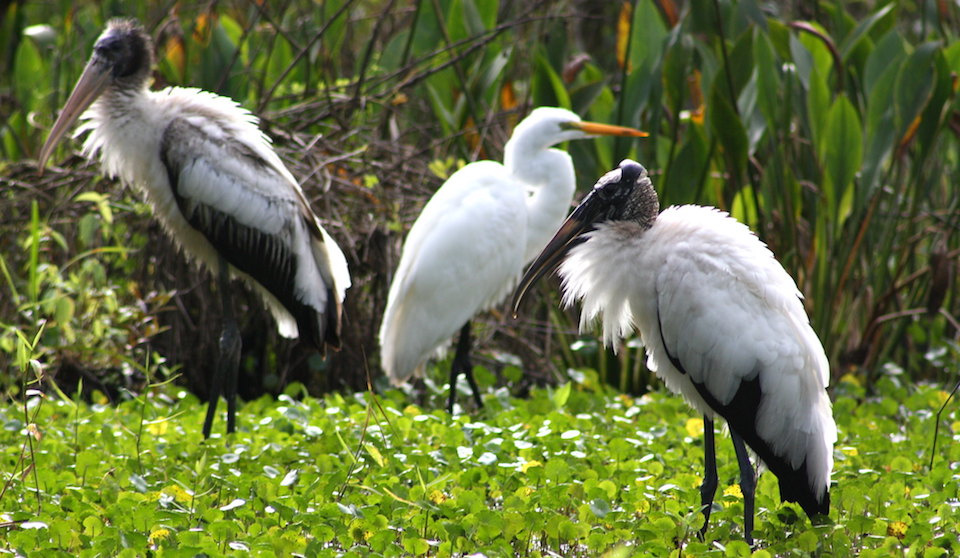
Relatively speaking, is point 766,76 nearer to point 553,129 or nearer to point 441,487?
point 553,129

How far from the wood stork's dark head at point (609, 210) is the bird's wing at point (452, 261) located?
1.80 metres

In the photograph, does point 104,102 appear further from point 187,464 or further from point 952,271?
point 952,271

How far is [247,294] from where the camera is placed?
6.56 metres

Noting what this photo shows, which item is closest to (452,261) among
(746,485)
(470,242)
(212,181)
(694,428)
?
(470,242)

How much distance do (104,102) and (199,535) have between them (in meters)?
2.69

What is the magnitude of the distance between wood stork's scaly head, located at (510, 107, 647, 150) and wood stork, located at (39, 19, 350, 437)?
1189 millimetres

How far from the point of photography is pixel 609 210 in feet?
12.1

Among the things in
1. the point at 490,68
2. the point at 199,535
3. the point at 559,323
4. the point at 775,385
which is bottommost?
the point at 559,323

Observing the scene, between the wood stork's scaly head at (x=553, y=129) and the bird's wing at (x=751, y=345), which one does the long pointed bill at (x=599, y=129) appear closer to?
the wood stork's scaly head at (x=553, y=129)

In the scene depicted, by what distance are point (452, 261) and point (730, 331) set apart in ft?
7.56

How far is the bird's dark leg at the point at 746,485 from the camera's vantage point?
11.1 ft

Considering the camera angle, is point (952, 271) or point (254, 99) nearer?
point (952, 271)

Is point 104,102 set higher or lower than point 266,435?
higher

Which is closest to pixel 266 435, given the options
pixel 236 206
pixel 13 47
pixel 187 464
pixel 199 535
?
pixel 187 464
